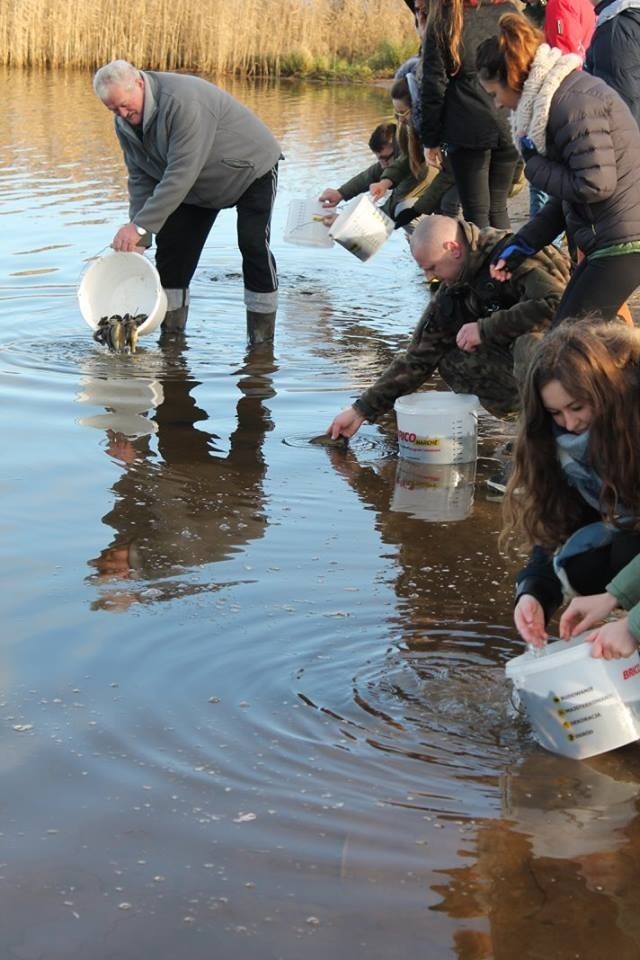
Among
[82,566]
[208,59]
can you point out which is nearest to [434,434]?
[82,566]

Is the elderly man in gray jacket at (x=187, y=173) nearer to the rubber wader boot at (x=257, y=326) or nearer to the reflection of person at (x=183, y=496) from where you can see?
the rubber wader boot at (x=257, y=326)

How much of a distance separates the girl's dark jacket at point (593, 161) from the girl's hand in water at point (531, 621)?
Result: 75.8 inches

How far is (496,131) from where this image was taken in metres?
7.46

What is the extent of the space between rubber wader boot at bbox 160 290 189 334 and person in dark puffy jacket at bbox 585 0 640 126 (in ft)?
10.0

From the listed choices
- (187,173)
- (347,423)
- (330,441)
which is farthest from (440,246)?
(187,173)

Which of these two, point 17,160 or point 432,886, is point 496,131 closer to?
point 432,886

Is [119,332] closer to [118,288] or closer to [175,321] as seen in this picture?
[118,288]

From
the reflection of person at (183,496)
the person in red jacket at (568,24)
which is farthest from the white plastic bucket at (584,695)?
the person in red jacket at (568,24)

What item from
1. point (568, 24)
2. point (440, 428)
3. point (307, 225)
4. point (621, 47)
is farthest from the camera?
point (307, 225)

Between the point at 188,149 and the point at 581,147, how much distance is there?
301 cm

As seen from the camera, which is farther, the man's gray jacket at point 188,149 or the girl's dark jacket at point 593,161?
the man's gray jacket at point 188,149

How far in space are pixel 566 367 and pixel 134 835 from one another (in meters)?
1.50

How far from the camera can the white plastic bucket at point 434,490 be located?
539cm

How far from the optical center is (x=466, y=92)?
24.3 ft
